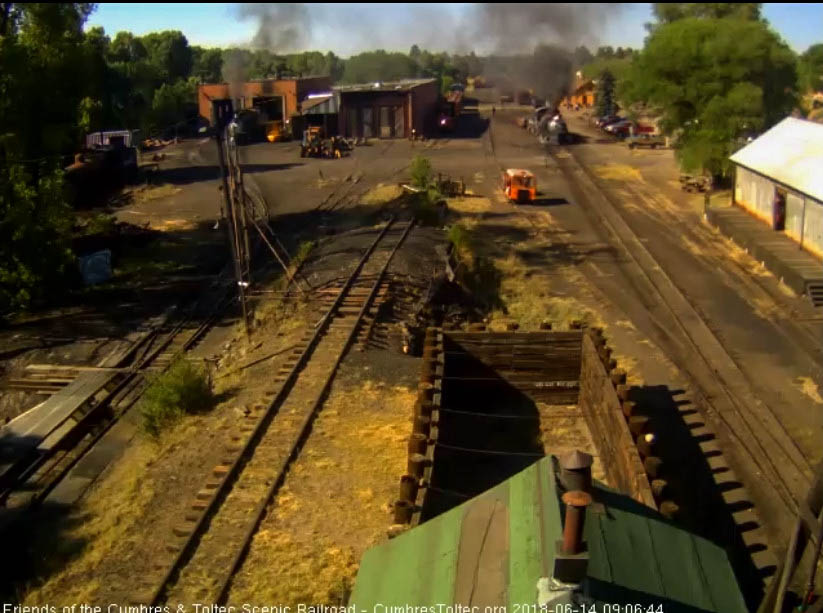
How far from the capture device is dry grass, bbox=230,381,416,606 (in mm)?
7855

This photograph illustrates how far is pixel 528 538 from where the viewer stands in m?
4.51

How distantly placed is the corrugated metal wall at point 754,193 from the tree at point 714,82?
3300 millimetres

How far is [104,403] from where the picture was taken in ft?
44.8

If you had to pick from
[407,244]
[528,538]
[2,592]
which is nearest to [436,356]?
[2,592]

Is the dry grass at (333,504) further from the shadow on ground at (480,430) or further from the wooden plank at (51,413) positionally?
the wooden plank at (51,413)

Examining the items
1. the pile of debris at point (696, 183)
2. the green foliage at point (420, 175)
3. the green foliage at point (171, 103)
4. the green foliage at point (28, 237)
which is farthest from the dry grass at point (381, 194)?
the green foliage at point (171, 103)

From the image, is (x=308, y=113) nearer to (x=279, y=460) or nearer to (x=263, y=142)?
(x=263, y=142)

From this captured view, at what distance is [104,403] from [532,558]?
35.5 ft

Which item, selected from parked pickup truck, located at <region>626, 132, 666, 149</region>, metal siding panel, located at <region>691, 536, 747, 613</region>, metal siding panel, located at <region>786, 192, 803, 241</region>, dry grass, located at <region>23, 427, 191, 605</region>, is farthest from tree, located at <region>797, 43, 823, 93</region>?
metal siding panel, located at <region>691, 536, 747, 613</region>

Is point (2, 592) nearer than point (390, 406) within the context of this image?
Yes

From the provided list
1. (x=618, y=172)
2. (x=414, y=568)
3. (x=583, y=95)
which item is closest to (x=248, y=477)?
(x=414, y=568)

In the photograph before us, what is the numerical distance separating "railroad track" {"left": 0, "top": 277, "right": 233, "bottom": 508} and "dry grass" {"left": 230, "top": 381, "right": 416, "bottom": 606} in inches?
146

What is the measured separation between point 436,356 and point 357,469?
2310 millimetres

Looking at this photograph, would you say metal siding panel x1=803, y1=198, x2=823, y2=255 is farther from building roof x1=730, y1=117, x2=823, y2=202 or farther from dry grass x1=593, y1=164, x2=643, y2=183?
dry grass x1=593, y1=164, x2=643, y2=183
